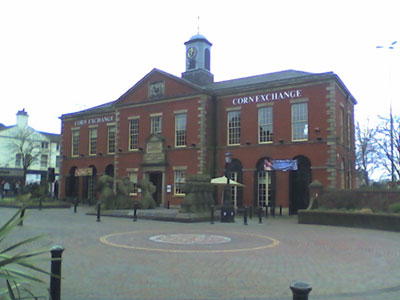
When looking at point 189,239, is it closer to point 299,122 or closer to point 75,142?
point 299,122

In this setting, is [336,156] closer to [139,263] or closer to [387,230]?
[387,230]

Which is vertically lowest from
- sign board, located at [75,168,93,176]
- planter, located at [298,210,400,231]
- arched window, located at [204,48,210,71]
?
planter, located at [298,210,400,231]

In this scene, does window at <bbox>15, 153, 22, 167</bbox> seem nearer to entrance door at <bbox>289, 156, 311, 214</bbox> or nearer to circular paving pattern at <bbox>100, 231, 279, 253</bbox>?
entrance door at <bbox>289, 156, 311, 214</bbox>

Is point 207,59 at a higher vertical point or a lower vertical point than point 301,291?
higher

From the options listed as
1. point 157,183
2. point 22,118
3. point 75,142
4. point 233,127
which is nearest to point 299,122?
point 233,127

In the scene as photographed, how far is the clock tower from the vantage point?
3678 cm

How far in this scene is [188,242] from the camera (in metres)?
12.5

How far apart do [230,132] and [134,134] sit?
924 centimetres

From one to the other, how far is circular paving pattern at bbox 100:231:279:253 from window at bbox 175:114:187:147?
1732 cm

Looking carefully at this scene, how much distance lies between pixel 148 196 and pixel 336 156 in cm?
1279

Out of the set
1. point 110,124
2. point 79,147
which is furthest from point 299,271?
point 79,147

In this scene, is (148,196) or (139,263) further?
(148,196)

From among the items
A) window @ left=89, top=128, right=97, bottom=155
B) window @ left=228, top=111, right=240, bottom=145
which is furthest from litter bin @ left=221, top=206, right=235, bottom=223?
window @ left=89, top=128, right=97, bottom=155

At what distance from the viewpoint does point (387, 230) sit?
17.9 m
